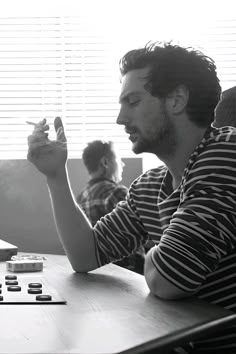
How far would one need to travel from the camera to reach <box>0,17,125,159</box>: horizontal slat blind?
394 centimetres

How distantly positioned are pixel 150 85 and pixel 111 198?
1.79 m

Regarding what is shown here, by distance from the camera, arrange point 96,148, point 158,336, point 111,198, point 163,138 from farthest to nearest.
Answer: point 96,148 < point 111,198 < point 163,138 < point 158,336

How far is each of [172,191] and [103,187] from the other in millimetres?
1878

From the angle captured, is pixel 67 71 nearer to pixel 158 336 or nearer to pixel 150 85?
pixel 150 85

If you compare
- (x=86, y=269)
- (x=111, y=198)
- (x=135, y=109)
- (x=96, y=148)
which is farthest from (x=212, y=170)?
(x=96, y=148)

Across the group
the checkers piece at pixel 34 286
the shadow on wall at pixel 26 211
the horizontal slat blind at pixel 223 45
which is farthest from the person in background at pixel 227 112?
the horizontal slat blind at pixel 223 45

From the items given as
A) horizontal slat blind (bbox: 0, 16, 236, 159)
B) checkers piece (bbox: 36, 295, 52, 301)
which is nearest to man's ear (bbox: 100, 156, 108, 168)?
horizontal slat blind (bbox: 0, 16, 236, 159)

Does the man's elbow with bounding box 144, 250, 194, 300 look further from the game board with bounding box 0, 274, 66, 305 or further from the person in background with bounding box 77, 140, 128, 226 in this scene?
the person in background with bounding box 77, 140, 128, 226

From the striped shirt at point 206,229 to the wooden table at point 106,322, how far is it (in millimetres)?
76

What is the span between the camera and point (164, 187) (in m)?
1.38

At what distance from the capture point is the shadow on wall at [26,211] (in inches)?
141

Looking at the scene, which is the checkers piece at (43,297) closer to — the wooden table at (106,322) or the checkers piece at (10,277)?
the wooden table at (106,322)

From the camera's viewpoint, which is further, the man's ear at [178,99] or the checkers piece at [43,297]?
the man's ear at [178,99]

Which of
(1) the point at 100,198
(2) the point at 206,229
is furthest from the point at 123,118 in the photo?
(1) the point at 100,198
